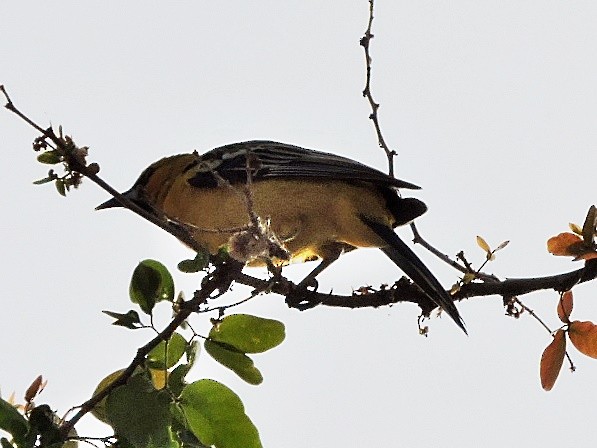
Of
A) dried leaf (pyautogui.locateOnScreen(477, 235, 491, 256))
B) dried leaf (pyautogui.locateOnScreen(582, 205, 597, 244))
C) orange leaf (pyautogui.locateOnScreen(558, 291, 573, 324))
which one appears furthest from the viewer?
dried leaf (pyautogui.locateOnScreen(477, 235, 491, 256))

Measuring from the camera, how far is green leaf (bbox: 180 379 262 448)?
10.7 feet

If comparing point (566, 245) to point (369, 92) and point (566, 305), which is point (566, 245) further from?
point (369, 92)

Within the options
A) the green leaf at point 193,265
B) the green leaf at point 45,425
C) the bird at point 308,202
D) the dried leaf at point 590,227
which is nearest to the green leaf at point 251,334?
the green leaf at point 193,265

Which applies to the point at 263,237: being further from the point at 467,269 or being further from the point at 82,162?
the point at 467,269

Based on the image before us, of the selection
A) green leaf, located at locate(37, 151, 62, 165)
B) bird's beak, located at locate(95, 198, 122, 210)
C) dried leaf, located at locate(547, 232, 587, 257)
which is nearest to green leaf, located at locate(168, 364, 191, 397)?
green leaf, located at locate(37, 151, 62, 165)

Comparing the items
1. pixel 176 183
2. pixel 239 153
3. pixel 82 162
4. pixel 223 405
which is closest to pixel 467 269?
pixel 223 405

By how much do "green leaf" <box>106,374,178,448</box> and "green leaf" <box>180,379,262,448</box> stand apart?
185mm

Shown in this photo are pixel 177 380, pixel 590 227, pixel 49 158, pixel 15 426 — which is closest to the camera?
pixel 15 426

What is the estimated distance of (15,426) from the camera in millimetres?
2908

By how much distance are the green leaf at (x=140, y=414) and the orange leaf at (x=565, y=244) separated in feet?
5.55

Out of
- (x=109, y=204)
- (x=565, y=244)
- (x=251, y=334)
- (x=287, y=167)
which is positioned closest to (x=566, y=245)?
(x=565, y=244)

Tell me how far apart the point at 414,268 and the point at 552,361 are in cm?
147

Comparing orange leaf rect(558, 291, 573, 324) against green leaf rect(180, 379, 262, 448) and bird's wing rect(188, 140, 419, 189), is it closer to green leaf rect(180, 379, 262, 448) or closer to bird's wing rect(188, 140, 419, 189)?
green leaf rect(180, 379, 262, 448)

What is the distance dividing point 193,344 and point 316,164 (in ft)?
8.17
